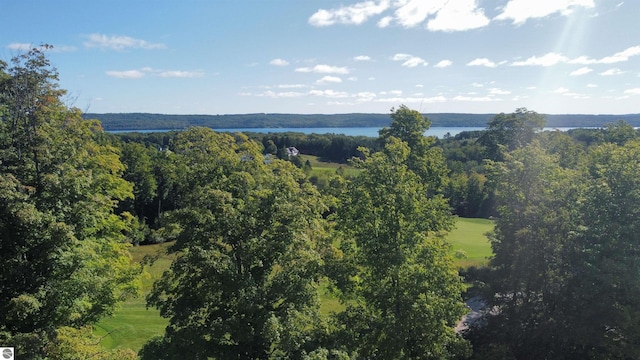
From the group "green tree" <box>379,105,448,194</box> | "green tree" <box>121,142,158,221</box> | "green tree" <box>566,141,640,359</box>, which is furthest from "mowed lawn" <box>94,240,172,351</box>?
"green tree" <box>121,142,158,221</box>

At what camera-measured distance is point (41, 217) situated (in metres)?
10.9

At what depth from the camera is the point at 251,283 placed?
40.4 feet

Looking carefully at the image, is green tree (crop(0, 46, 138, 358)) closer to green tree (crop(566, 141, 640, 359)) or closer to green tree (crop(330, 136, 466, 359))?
green tree (crop(330, 136, 466, 359))

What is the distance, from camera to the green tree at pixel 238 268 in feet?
40.1

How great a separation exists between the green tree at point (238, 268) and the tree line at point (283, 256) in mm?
58

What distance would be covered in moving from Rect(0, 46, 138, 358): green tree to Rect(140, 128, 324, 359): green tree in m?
2.30

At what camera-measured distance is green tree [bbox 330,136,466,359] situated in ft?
42.6

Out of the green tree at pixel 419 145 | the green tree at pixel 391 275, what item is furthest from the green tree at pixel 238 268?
the green tree at pixel 419 145

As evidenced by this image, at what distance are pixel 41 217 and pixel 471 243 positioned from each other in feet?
105

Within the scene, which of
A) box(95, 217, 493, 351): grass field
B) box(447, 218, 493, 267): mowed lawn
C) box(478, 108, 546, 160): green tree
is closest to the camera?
box(95, 217, 493, 351): grass field

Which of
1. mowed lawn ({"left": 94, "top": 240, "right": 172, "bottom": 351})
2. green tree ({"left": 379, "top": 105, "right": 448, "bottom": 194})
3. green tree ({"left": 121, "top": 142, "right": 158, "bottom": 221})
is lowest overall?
mowed lawn ({"left": 94, "top": 240, "right": 172, "bottom": 351})

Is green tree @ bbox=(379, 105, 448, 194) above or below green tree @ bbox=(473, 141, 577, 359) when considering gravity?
above

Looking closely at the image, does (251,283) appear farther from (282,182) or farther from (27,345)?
(27,345)

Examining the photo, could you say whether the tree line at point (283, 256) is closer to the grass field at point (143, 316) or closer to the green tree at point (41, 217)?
the green tree at point (41, 217)
